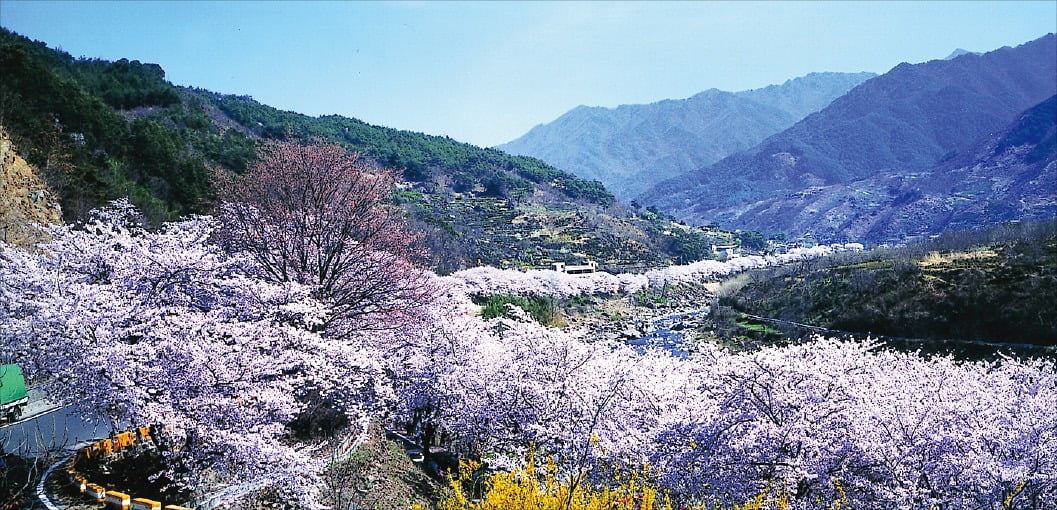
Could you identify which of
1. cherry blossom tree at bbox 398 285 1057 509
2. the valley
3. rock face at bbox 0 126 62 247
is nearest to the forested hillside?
the valley

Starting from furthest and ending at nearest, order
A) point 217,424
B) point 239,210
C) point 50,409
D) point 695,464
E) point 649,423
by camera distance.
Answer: point 239,210 → point 50,409 → point 649,423 → point 695,464 → point 217,424

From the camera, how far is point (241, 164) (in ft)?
200

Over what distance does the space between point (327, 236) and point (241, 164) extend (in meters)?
43.4

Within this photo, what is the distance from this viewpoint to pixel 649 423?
61.8ft

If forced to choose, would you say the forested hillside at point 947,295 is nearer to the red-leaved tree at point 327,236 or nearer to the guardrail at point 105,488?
the red-leaved tree at point 327,236

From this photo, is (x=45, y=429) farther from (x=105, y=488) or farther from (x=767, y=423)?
(x=767, y=423)

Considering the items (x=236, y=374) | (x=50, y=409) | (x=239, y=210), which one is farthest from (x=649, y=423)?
(x=50, y=409)

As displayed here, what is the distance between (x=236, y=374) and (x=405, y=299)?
1015 cm

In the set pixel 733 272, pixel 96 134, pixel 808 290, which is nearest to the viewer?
pixel 96 134

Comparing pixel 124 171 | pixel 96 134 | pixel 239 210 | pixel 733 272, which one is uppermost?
pixel 96 134

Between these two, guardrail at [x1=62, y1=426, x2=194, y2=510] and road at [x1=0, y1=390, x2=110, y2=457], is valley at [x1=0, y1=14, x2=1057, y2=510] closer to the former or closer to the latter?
guardrail at [x1=62, y1=426, x2=194, y2=510]

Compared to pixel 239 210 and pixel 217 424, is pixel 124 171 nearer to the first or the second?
pixel 239 210

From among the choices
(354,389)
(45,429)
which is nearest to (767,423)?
(354,389)

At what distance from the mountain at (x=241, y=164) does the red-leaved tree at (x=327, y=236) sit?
6248 millimetres
